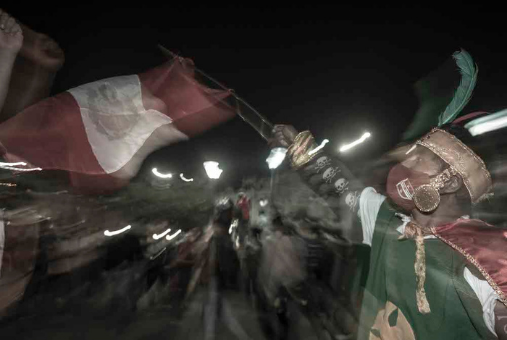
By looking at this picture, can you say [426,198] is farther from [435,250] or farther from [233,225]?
[233,225]

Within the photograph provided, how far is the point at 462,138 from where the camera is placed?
2.10 metres

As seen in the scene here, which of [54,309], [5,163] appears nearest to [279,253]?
[5,163]

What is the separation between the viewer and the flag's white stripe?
2.88 metres

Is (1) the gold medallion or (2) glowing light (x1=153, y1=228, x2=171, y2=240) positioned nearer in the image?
(1) the gold medallion

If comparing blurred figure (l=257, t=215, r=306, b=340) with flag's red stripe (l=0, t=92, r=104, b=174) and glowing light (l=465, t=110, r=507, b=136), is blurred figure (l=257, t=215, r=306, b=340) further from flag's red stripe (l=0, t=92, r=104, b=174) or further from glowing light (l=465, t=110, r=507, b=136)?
glowing light (l=465, t=110, r=507, b=136)

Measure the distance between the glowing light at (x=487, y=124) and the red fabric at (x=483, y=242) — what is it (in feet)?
2.05

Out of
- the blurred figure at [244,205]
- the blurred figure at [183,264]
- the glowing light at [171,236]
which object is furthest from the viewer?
the glowing light at [171,236]

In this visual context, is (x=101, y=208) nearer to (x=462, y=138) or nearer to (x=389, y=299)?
(x=389, y=299)

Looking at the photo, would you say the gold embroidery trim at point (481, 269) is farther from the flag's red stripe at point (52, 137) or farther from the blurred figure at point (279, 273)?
the flag's red stripe at point (52, 137)

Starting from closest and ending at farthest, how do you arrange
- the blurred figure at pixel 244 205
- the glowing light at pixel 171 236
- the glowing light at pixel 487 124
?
the glowing light at pixel 487 124, the blurred figure at pixel 244 205, the glowing light at pixel 171 236

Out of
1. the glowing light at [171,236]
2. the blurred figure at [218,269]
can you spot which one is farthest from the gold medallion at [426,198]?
the glowing light at [171,236]

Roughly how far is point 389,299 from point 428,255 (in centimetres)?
45

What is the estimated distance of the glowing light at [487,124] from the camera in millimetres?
1871

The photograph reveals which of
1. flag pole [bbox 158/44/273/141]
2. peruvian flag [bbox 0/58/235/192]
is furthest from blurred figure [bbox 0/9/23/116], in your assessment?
flag pole [bbox 158/44/273/141]
